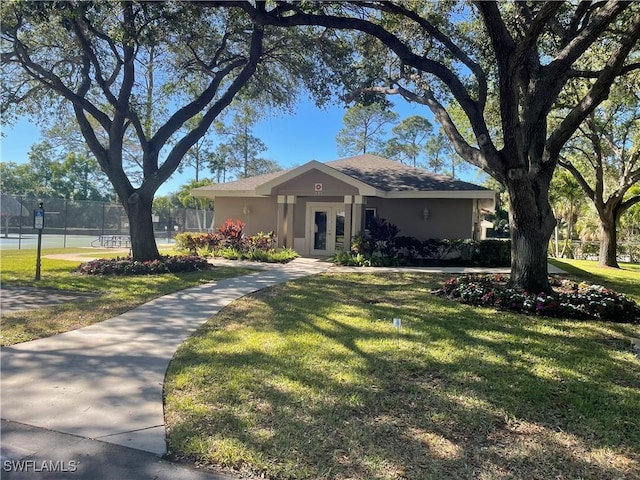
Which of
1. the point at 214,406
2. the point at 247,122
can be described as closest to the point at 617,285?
the point at 214,406

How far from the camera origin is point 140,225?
12.8 metres

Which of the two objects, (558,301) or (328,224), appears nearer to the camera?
(558,301)

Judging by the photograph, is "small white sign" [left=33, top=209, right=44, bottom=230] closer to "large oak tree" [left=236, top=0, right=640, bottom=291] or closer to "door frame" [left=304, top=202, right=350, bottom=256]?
"large oak tree" [left=236, top=0, right=640, bottom=291]

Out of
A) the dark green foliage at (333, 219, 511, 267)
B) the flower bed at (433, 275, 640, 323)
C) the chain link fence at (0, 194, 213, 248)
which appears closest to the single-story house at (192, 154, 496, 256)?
the dark green foliage at (333, 219, 511, 267)

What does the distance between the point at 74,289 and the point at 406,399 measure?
8.22m

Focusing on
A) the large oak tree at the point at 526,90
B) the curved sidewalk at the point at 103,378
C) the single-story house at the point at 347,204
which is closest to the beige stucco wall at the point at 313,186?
the single-story house at the point at 347,204

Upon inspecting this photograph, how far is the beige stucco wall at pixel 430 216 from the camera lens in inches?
678

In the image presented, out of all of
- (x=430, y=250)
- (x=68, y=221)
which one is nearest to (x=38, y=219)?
(x=430, y=250)

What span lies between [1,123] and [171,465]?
16228 mm

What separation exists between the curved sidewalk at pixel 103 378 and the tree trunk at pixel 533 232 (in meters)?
6.24

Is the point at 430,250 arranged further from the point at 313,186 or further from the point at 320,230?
the point at 313,186

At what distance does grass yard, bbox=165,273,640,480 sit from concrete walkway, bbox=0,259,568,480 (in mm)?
213

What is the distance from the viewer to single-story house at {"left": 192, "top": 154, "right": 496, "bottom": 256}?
16.8 metres

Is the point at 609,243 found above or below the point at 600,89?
below
